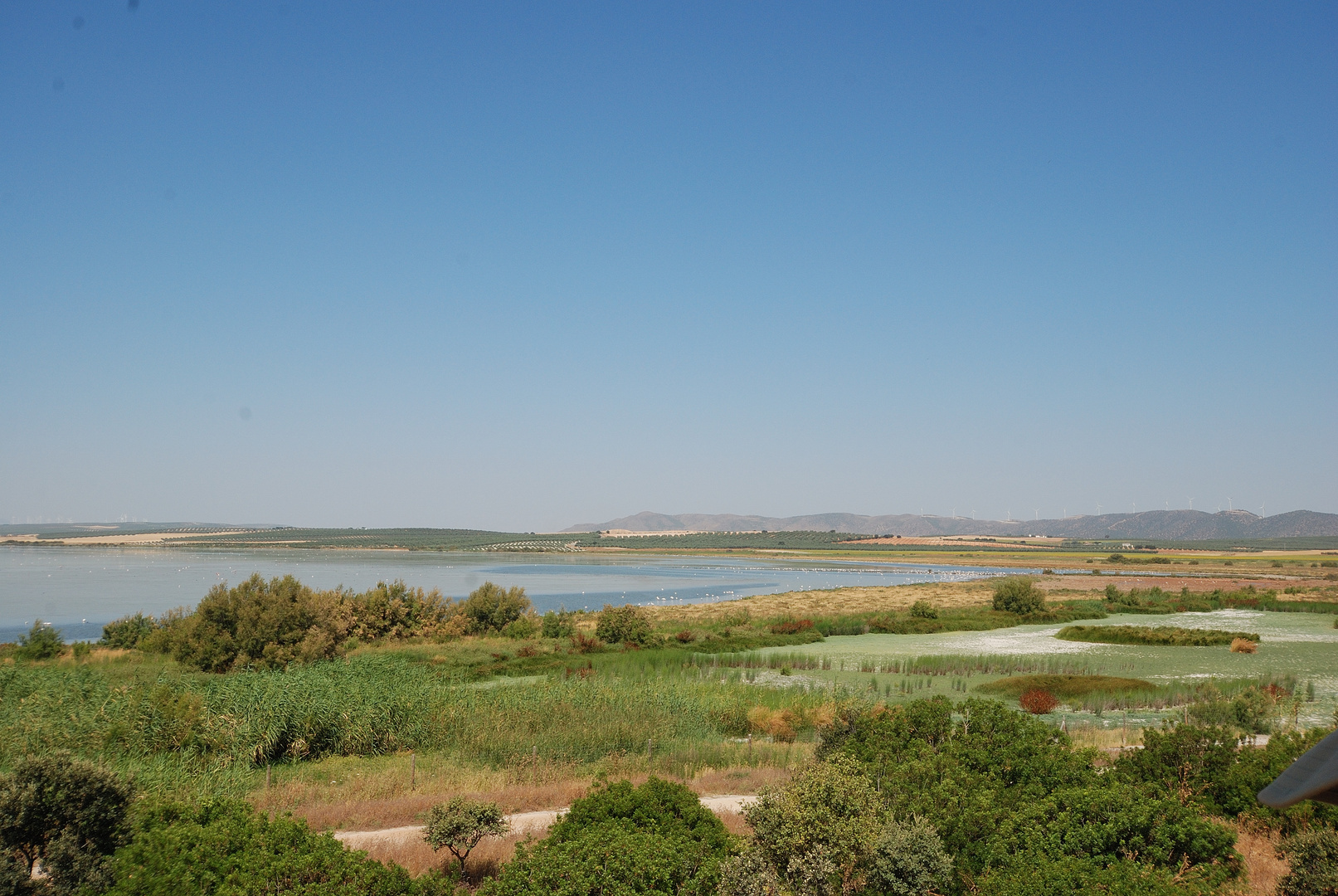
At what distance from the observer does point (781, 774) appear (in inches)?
676

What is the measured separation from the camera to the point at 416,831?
1338cm

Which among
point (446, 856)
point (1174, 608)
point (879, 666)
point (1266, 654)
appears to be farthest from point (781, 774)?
point (1174, 608)

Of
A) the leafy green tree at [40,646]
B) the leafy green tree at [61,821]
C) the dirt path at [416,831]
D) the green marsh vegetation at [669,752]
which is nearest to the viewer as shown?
the leafy green tree at [61,821]

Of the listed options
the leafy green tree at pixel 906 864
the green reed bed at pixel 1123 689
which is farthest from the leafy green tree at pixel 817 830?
the green reed bed at pixel 1123 689

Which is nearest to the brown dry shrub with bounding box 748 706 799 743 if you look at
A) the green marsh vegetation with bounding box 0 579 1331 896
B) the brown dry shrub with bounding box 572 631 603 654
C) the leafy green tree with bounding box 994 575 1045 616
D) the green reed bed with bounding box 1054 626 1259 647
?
the green marsh vegetation with bounding box 0 579 1331 896

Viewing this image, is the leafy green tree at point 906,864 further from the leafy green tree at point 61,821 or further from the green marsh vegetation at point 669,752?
the leafy green tree at point 61,821

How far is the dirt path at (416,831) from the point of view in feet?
41.4

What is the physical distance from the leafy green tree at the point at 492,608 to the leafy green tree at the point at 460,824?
3673 centimetres

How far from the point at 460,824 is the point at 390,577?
287 ft

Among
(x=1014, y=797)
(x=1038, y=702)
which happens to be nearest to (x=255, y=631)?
(x=1038, y=702)

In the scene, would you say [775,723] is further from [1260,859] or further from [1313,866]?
[1313,866]

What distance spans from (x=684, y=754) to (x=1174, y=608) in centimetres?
5702

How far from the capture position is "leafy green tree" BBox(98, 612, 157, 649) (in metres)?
39.2

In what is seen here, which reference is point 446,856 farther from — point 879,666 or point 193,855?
point 879,666
